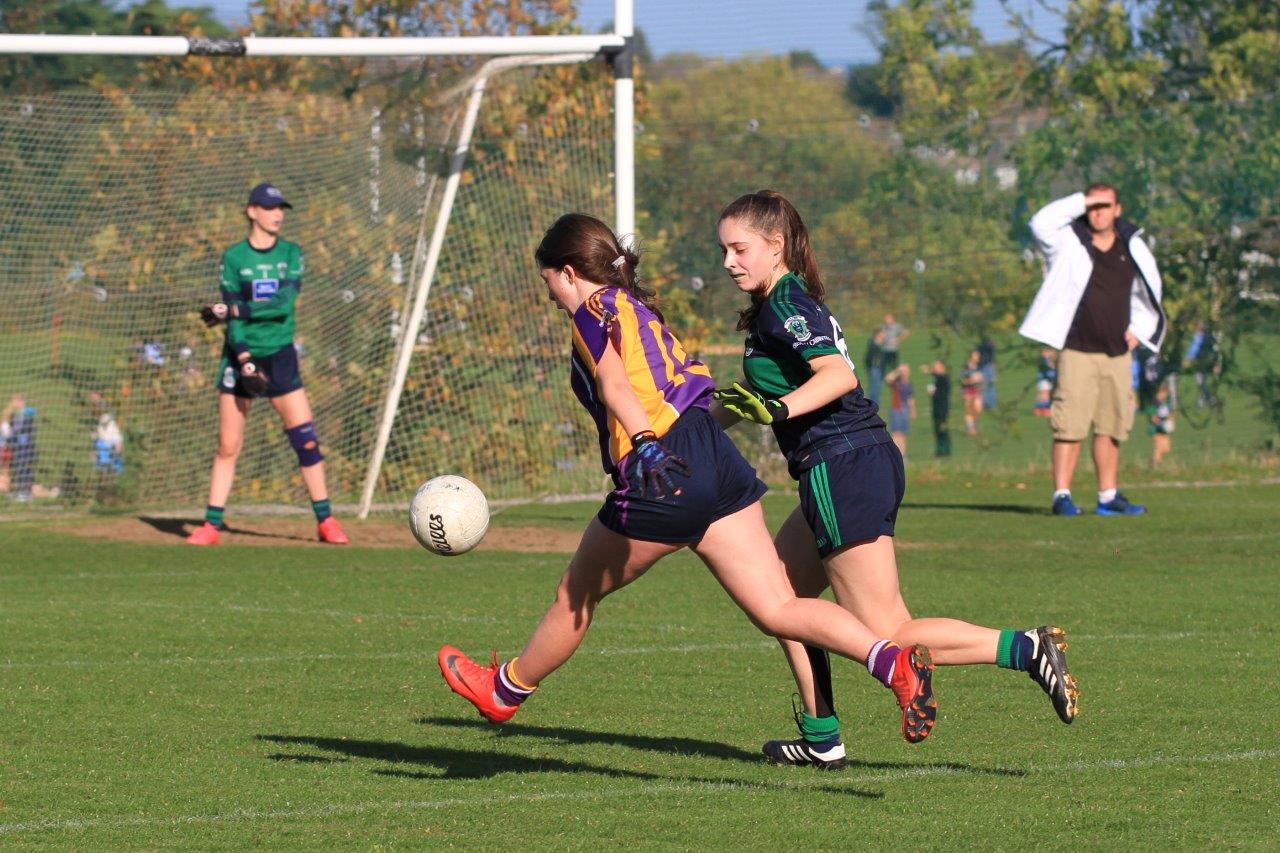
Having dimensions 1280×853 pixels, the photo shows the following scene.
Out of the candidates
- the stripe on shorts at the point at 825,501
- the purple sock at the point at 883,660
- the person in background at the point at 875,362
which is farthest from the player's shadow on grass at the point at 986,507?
the purple sock at the point at 883,660

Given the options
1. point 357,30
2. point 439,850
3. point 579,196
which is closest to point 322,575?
point 579,196

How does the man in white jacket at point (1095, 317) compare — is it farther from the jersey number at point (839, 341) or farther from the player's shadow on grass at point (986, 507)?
the jersey number at point (839, 341)

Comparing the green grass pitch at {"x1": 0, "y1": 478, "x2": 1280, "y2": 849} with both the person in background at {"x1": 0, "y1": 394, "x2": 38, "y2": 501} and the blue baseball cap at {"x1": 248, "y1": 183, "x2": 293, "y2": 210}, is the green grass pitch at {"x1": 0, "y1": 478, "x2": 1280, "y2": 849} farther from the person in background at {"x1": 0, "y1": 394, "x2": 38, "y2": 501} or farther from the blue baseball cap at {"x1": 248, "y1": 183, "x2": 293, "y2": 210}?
the person in background at {"x1": 0, "y1": 394, "x2": 38, "y2": 501}

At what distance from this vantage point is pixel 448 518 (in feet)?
20.9

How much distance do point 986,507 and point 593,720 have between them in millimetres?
8888

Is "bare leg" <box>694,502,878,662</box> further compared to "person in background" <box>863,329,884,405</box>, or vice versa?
"person in background" <box>863,329,884,405</box>

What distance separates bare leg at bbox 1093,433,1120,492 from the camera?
14.0 metres

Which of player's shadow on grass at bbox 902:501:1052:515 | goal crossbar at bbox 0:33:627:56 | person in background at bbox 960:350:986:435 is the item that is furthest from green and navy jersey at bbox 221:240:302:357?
person in background at bbox 960:350:986:435

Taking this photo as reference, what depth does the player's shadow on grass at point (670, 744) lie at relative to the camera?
594 cm

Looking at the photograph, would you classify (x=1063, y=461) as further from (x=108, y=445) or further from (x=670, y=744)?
(x=670, y=744)

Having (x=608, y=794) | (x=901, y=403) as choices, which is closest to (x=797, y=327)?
(x=608, y=794)

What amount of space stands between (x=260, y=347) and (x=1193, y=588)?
592cm

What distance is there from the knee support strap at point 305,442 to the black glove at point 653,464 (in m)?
7.54

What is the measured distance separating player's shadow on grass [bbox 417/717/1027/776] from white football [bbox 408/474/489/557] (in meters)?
0.73
